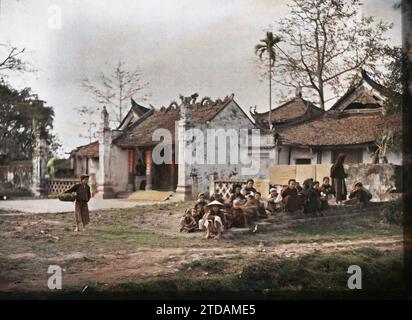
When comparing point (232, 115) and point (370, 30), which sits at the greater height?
point (370, 30)

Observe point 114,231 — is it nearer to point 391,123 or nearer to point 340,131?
point 340,131

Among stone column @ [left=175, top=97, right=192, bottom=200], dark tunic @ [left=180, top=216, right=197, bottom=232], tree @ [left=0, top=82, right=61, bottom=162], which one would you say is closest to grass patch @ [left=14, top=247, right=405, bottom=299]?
dark tunic @ [left=180, top=216, right=197, bottom=232]

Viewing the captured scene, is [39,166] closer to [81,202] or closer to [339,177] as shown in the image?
[81,202]

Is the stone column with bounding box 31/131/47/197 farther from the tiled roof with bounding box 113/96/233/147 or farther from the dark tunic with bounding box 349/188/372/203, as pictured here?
the dark tunic with bounding box 349/188/372/203

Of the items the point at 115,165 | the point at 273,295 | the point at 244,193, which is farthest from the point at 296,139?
the point at 115,165

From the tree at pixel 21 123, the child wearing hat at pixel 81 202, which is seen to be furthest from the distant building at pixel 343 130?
the tree at pixel 21 123
